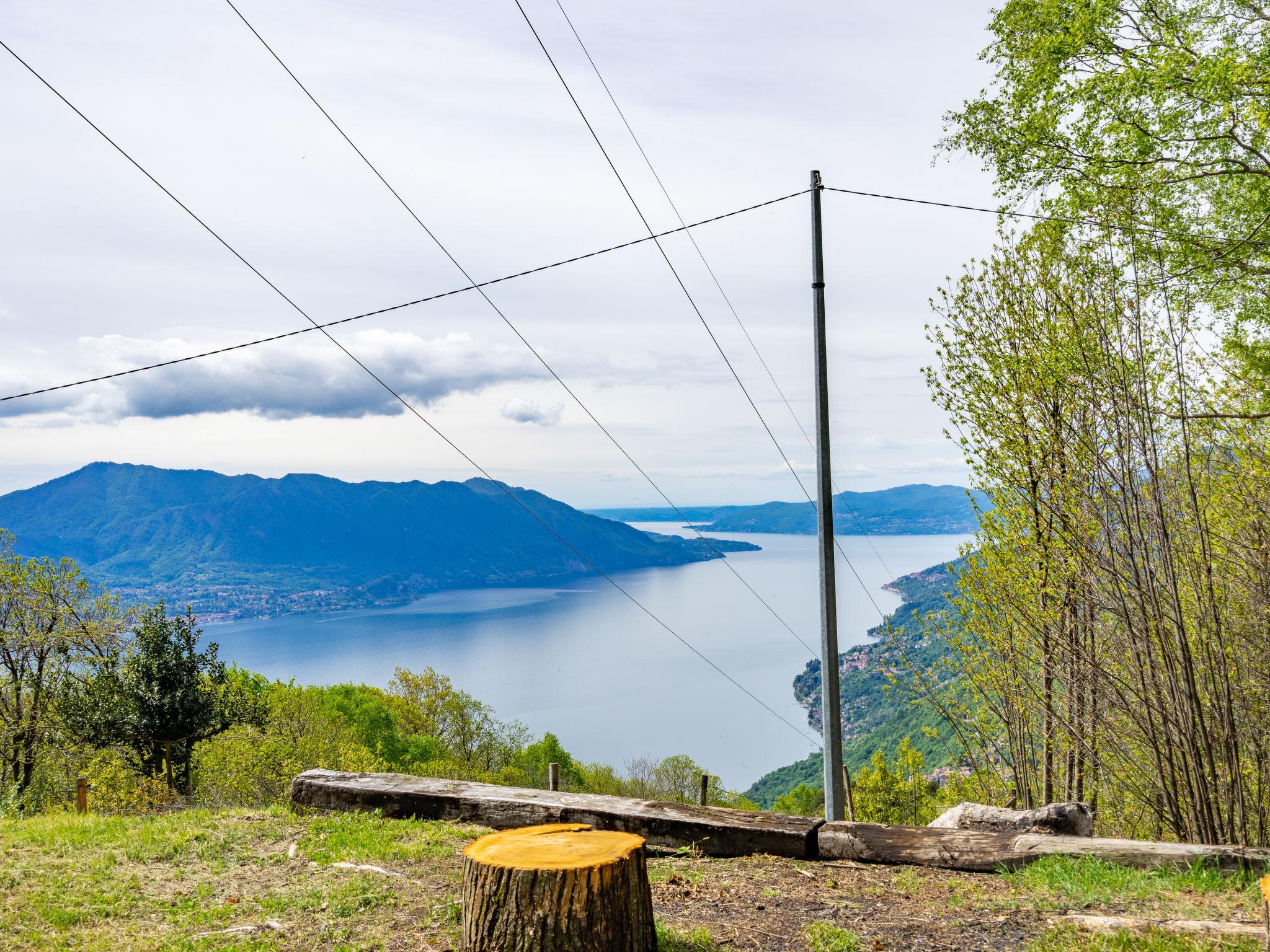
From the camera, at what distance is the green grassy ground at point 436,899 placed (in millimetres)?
4238

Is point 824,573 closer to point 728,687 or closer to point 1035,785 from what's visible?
point 1035,785

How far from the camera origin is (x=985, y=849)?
18.5ft

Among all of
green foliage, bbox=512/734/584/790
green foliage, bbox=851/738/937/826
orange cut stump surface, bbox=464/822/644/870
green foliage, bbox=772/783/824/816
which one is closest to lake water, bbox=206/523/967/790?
green foliage, bbox=772/783/824/816

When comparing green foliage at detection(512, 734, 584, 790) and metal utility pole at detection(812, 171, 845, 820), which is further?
green foliage at detection(512, 734, 584, 790)

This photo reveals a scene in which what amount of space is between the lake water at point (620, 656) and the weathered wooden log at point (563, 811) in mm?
64143

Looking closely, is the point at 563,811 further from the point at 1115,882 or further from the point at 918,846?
the point at 1115,882

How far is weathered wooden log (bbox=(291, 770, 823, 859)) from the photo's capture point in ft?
Result: 19.9

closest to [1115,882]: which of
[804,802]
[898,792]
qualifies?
[898,792]

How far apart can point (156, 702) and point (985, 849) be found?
2201cm

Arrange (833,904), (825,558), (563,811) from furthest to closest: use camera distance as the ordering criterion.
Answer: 1. (825,558)
2. (563,811)
3. (833,904)

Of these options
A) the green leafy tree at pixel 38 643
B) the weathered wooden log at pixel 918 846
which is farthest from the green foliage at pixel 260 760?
the weathered wooden log at pixel 918 846

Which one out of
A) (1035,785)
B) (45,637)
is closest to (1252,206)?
(1035,785)

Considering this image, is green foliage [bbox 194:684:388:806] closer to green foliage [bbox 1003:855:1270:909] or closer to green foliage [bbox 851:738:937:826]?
green foliage [bbox 851:738:937:826]

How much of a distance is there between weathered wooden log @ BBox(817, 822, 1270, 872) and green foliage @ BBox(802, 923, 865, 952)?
1574 millimetres
